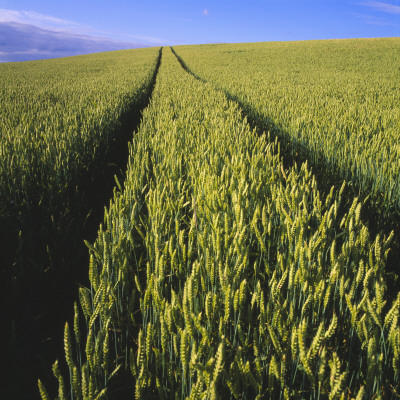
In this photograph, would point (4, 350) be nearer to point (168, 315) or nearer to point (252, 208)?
point (168, 315)

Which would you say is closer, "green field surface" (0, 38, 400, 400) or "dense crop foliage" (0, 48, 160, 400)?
"green field surface" (0, 38, 400, 400)

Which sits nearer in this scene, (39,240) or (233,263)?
(233,263)

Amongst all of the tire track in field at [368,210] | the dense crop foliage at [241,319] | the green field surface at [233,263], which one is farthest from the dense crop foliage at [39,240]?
the tire track in field at [368,210]

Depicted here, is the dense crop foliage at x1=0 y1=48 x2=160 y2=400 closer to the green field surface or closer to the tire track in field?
the green field surface

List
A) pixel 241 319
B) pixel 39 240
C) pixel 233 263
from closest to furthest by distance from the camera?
pixel 241 319 → pixel 233 263 → pixel 39 240

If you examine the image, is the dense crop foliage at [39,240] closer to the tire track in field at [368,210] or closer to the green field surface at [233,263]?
the green field surface at [233,263]

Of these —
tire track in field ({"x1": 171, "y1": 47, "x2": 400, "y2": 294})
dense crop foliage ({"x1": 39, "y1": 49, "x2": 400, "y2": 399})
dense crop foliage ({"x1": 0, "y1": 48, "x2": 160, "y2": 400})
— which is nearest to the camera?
dense crop foliage ({"x1": 39, "y1": 49, "x2": 400, "y2": 399})

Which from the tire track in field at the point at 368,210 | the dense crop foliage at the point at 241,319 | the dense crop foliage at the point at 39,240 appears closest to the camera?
the dense crop foliage at the point at 241,319

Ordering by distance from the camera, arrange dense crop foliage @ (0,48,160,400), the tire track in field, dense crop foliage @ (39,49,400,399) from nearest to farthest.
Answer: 1. dense crop foliage @ (39,49,400,399)
2. dense crop foliage @ (0,48,160,400)
3. the tire track in field

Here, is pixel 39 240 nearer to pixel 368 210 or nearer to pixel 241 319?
pixel 241 319

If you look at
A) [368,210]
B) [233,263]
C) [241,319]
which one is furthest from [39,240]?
[368,210]

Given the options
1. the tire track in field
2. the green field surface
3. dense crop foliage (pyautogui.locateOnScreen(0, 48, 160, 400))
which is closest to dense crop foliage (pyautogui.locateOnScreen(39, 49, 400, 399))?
the green field surface

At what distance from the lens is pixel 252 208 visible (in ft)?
5.74

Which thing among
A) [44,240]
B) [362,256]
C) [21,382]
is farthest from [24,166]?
[362,256]
